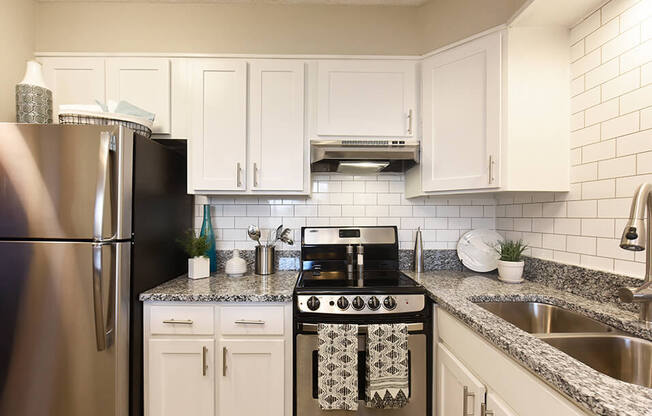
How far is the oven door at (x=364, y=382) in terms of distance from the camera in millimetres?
1562

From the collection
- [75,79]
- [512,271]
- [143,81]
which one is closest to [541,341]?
[512,271]

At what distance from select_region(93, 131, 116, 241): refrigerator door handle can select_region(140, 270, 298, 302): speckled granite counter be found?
397mm

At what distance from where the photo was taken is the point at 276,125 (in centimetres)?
188

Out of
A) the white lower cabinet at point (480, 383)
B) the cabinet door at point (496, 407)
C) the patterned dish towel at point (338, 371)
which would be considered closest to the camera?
the white lower cabinet at point (480, 383)

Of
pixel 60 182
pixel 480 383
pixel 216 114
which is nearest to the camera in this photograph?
pixel 480 383

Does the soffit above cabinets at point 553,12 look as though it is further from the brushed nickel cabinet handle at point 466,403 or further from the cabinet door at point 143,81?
the cabinet door at point 143,81

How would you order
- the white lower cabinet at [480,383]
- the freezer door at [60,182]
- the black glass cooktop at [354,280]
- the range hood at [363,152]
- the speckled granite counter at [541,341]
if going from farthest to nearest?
the range hood at [363,152]
the black glass cooktop at [354,280]
the freezer door at [60,182]
the white lower cabinet at [480,383]
the speckled granite counter at [541,341]

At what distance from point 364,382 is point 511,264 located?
106cm

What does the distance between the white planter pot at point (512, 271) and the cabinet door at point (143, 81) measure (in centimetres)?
223

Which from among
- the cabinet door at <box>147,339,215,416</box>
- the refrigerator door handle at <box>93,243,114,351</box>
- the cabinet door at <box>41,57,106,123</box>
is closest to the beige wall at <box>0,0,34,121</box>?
the cabinet door at <box>41,57,106,123</box>

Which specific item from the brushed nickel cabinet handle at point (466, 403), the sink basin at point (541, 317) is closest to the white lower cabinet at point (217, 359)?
the brushed nickel cabinet handle at point (466, 403)

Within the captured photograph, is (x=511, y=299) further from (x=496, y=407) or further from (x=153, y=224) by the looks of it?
(x=153, y=224)

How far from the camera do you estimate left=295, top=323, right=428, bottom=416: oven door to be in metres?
1.56

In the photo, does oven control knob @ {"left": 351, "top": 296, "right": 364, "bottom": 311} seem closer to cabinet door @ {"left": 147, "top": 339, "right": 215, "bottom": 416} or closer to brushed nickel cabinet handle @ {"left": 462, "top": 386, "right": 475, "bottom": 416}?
brushed nickel cabinet handle @ {"left": 462, "top": 386, "right": 475, "bottom": 416}
